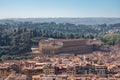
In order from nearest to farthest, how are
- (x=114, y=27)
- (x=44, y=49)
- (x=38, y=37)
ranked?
(x=44, y=49)
(x=38, y=37)
(x=114, y=27)

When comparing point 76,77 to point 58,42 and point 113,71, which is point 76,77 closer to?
point 113,71

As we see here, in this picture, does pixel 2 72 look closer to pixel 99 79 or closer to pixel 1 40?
pixel 99 79

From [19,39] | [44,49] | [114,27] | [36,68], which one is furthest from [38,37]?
[114,27]

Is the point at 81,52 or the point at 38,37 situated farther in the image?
the point at 38,37

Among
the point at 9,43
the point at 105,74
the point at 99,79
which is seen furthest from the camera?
the point at 9,43

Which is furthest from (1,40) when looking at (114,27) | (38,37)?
(114,27)

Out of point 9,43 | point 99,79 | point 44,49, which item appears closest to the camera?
point 99,79
